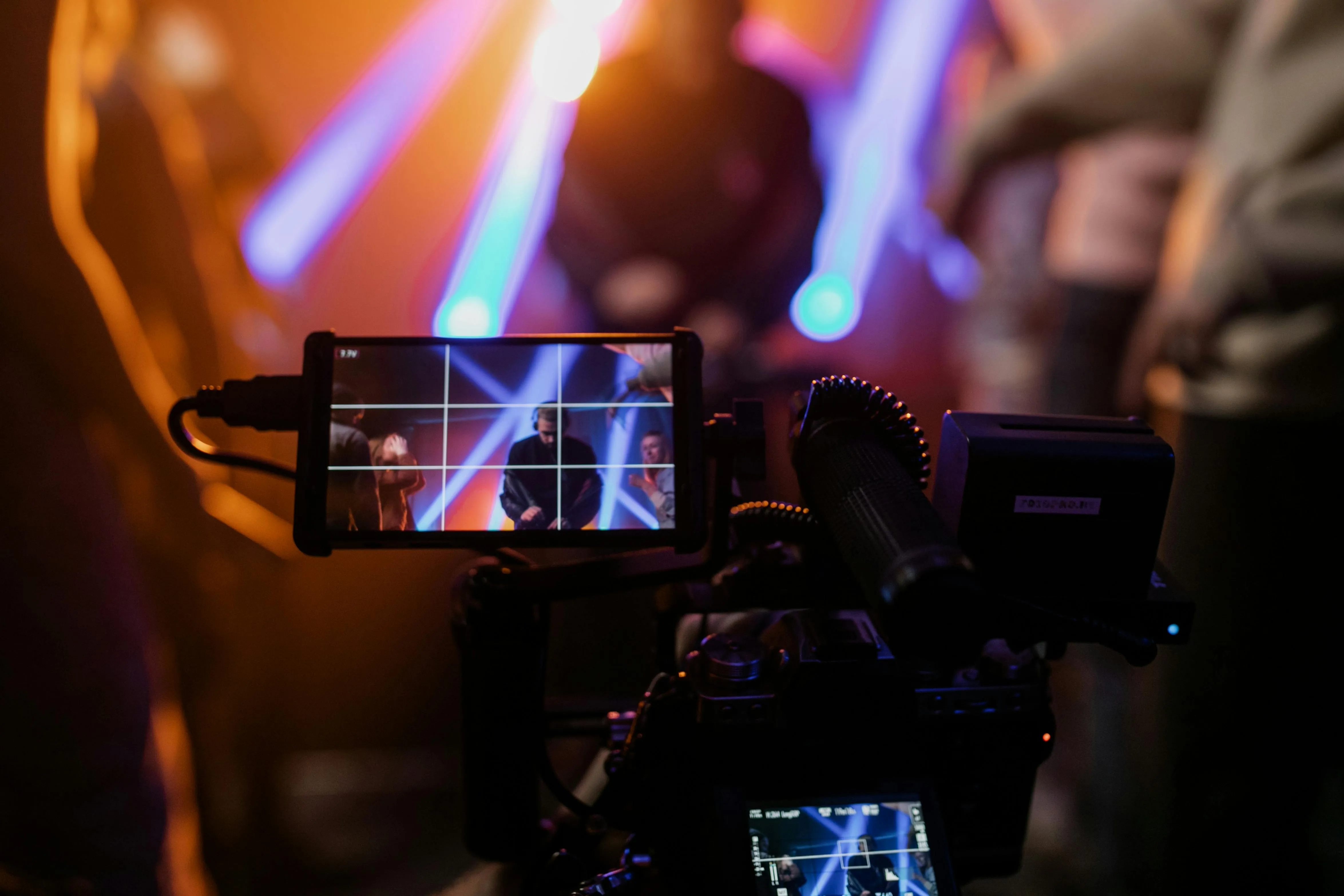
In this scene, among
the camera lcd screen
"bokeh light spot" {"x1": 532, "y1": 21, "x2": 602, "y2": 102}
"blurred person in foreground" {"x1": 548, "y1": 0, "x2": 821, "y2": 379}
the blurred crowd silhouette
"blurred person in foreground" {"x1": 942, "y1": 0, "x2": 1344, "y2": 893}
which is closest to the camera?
the camera lcd screen

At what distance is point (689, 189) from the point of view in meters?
1.92

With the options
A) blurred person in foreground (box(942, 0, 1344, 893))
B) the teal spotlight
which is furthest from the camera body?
the teal spotlight

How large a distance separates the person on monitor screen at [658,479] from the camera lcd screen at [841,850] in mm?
199

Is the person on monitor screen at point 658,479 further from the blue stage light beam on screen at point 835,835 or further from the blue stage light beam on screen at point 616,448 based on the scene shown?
the blue stage light beam on screen at point 835,835

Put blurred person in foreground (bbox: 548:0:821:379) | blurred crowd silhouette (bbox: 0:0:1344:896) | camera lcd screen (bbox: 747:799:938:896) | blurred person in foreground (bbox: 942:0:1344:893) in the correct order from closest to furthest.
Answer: camera lcd screen (bbox: 747:799:938:896), blurred crowd silhouette (bbox: 0:0:1344:896), blurred person in foreground (bbox: 942:0:1344:893), blurred person in foreground (bbox: 548:0:821:379)

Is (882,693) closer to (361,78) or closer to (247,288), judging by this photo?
(247,288)

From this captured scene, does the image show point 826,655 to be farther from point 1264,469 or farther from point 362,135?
point 362,135

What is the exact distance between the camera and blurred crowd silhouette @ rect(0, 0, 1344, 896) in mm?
886

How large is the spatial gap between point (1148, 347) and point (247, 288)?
6.56 ft

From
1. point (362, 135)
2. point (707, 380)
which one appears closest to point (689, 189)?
point (707, 380)

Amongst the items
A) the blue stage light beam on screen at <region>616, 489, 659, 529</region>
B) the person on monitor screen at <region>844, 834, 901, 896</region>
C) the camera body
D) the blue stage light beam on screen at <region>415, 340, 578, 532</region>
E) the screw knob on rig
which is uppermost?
the blue stage light beam on screen at <region>415, 340, 578, 532</region>

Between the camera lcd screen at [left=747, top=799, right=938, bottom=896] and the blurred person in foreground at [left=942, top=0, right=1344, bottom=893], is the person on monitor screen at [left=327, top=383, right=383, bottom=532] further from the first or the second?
the blurred person in foreground at [left=942, top=0, right=1344, bottom=893]

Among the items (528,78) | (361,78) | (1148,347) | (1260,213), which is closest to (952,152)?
(1148,347)
